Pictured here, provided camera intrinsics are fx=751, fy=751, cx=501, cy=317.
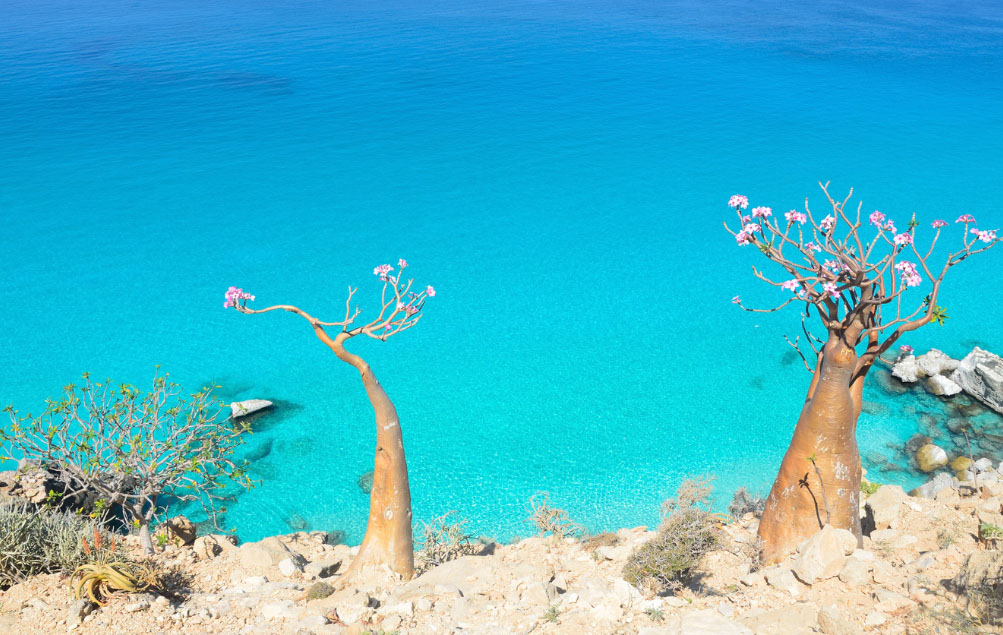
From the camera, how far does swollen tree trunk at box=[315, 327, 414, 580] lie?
7.25 metres

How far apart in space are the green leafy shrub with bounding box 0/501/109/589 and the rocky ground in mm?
173

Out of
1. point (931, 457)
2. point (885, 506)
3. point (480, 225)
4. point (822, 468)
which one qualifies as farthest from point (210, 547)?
point (480, 225)

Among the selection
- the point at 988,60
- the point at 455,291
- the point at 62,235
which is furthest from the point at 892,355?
the point at 988,60

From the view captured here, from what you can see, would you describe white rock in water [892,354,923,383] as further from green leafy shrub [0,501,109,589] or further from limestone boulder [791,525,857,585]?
green leafy shrub [0,501,109,589]

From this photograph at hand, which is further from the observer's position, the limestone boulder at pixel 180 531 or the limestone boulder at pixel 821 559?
the limestone boulder at pixel 180 531

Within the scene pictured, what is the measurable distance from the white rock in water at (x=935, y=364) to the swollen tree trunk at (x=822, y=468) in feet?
25.4

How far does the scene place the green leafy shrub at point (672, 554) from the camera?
7.00m

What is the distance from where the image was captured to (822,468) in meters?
7.12

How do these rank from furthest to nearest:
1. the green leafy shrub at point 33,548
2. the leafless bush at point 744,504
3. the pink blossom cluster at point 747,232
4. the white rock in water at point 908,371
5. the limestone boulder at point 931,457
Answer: the white rock in water at point 908,371 → the limestone boulder at point 931,457 → the leafless bush at point 744,504 → the green leafy shrub at point 33,548 → the pink blossom cluster at point 747,232

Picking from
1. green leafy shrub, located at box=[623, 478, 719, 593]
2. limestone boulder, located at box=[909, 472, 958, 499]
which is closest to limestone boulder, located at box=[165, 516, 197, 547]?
green leafy shrub, located at box=[623, 478, 719, 593]

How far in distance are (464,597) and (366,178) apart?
63.6 feet

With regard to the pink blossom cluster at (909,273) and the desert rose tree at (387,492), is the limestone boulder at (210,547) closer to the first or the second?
the desert rose tree at (387,492)

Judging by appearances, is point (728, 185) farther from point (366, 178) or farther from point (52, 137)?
point (52, 137)

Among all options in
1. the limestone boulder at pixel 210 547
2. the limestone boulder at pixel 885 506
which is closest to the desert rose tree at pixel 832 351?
the limestone boulder at pixel 885 506
